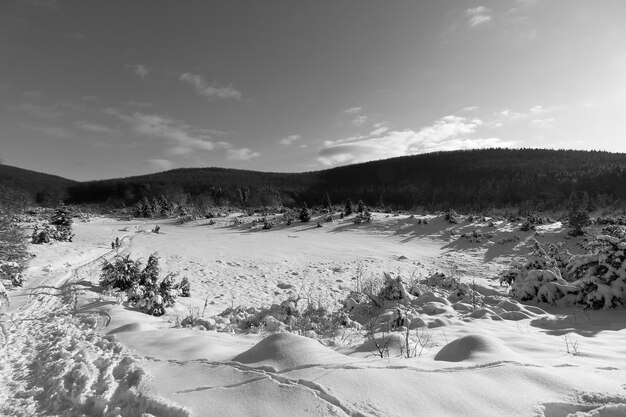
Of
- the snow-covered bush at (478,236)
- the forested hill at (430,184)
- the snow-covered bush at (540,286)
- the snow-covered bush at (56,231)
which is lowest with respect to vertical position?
the snow-covered bush at (478,236)

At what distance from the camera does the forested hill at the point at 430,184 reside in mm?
55031

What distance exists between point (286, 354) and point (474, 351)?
2.03 meters

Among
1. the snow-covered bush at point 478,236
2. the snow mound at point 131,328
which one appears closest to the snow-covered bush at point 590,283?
the snow mound at point 131,328

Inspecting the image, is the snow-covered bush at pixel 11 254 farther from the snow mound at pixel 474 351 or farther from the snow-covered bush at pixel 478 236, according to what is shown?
the snow-covered bush at pixel 478 236

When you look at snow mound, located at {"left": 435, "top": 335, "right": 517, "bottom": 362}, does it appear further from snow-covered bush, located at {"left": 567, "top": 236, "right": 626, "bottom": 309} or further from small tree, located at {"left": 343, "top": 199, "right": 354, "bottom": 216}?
small tree, located at {"left": 343, "top": 199, "right": 354, "bottom": 216}

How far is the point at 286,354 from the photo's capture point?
3287 mm

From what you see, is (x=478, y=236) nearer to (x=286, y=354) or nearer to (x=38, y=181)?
(x=286, y=354)

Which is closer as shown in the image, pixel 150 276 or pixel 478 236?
pixel 150 276

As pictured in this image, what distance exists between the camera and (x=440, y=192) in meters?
69.5

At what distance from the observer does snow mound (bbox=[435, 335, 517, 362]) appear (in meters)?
3.13

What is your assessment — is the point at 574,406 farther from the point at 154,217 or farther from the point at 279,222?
the point at 154,217

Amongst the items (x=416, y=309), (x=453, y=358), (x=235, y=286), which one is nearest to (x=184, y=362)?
(x=453, y=358)

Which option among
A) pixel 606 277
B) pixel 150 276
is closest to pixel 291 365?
pixel 606 277

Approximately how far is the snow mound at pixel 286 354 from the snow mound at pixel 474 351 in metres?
1.16
